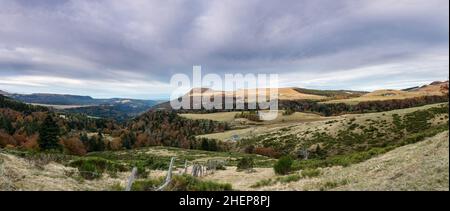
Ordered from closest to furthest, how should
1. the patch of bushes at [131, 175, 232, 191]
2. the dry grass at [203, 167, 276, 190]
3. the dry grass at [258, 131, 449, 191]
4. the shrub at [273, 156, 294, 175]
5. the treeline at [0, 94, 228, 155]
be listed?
the dry grass at [258, 131, 449, 191]
the patch of bushes at [131, 175, 232, 191]
the dry grass at [203, 167, 276, 190]
the shrub at [273, 156, 294, 175]
the treeline at [0, 94, 228, 155]

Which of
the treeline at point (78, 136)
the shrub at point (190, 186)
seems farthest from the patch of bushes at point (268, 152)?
the shrub at point (190, 186)

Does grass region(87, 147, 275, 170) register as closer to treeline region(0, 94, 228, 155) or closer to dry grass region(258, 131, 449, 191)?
treeline region(0, 94, 228, 155)

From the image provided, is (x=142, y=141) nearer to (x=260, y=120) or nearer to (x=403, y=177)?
(x=260, y=120)

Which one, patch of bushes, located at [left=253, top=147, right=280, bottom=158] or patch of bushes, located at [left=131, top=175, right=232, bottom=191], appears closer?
patch of bushes, located at [left=131, top=175, right=232, bottom=191]

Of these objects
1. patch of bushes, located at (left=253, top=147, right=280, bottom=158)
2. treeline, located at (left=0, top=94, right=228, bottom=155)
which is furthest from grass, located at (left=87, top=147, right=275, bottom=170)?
treeline, located at (left=0, top=94, right=228, bottom=155)

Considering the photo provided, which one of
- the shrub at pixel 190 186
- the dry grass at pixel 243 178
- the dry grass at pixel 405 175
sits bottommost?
the dry grass at pixel 243 178

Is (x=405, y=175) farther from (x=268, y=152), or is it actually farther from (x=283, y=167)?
(x=268, y=152)

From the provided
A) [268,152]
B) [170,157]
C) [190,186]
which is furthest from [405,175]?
[268,152]

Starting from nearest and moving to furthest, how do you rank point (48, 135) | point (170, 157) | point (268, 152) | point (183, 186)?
point (183, 186), point (170, 157), point (48, 135), point (268, 152)

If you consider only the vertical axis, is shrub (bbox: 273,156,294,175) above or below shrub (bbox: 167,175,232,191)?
below

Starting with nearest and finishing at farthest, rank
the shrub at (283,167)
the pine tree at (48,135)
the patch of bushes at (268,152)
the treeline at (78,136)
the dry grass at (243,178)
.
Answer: the dry grass at (243,178) < the shrub at (283,167) < the pine tree at (48,135) < the treeline at (78,136) < the patch of bushes at (268,152)

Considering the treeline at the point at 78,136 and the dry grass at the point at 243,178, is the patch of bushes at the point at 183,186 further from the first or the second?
the treeline at the point at 78,136
